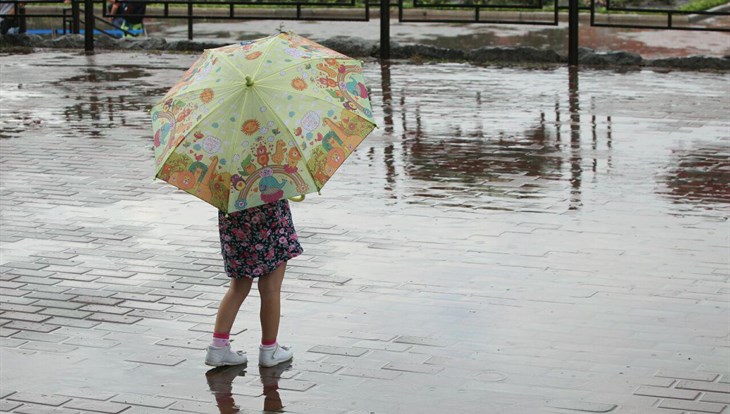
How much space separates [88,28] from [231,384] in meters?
17.6

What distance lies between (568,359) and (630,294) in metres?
1.32

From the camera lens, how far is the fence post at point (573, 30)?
20781 mm

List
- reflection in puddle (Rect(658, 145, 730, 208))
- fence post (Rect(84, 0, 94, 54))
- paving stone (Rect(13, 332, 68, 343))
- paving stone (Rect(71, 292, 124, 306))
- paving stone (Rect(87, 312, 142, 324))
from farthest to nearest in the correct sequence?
fence post (Rect(84, 0, 94, 54)), reflection in puddle (Rect(658, 145, 730, 208)), paving stone (Rect(71, 292, 124, 306)), paving stone (Rect(87, 312, 142, 324)), paving stone (Rect(13, 332, 68, 343))

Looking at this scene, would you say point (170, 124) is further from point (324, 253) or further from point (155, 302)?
point (324, 253)

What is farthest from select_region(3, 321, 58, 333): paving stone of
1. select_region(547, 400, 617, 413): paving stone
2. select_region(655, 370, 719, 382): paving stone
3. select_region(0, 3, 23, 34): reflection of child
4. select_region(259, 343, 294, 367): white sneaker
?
select_region(0, 3, 23, 34): reflection of child

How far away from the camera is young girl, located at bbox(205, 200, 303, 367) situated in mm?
6527

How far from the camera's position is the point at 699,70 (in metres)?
20.4

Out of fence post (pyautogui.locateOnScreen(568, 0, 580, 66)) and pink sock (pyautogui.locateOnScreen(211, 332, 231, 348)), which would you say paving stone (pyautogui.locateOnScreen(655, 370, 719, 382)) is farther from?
fence post (pyautogui.locateOnScreen(568, 0, 580, 66))

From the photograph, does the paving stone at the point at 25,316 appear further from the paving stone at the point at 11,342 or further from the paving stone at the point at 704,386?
the paving stone at the point at 704,386

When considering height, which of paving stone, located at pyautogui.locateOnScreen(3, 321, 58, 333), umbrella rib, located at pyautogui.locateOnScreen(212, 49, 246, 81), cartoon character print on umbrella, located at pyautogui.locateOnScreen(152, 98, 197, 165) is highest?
umbrella rib, located at pyautogui.locateOnScreen(212, 49, 246, 81)

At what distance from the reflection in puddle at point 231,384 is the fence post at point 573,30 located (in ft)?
48.7

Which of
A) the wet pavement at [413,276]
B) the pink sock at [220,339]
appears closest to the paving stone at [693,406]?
the wet pavement at [413,276]

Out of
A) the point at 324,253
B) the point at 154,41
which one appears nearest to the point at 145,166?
the point at 324,253

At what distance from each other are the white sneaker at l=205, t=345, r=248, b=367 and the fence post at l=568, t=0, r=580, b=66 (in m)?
14.8
